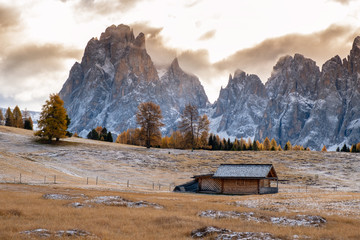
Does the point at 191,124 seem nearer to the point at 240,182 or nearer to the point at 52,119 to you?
the point at 52,119

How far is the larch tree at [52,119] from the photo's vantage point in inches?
3406

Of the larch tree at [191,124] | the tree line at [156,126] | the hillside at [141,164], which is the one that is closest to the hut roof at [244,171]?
the hillside at [141,164]

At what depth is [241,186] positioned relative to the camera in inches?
2185

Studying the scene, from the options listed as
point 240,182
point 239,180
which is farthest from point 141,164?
point 240,182

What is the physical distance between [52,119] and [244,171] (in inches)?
2017

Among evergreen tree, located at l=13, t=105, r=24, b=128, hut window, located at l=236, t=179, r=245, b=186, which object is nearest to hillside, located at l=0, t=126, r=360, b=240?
hut window, located at l=236, t=179, r=245, b=186

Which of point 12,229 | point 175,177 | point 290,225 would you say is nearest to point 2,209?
point 12,229

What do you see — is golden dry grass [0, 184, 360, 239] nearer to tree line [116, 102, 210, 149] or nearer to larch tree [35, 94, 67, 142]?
larch tree [35, 94, 67, 142]

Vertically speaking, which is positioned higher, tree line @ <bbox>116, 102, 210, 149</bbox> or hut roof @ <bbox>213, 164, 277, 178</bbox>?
tree line @ <bbox>116, 102, 210, 149</bbox>

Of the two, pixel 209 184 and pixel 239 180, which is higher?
pixel 239 180

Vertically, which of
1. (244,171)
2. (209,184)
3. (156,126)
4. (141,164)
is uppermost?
(156,126)

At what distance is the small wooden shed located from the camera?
5438cm

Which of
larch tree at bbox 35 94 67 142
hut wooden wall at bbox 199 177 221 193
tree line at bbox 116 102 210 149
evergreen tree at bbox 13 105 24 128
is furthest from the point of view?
evergreen tree at bbox 13 105 24 128

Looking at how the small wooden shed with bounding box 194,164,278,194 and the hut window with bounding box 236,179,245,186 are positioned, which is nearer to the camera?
the small wooden shed with bounding box 194,164,278,194
